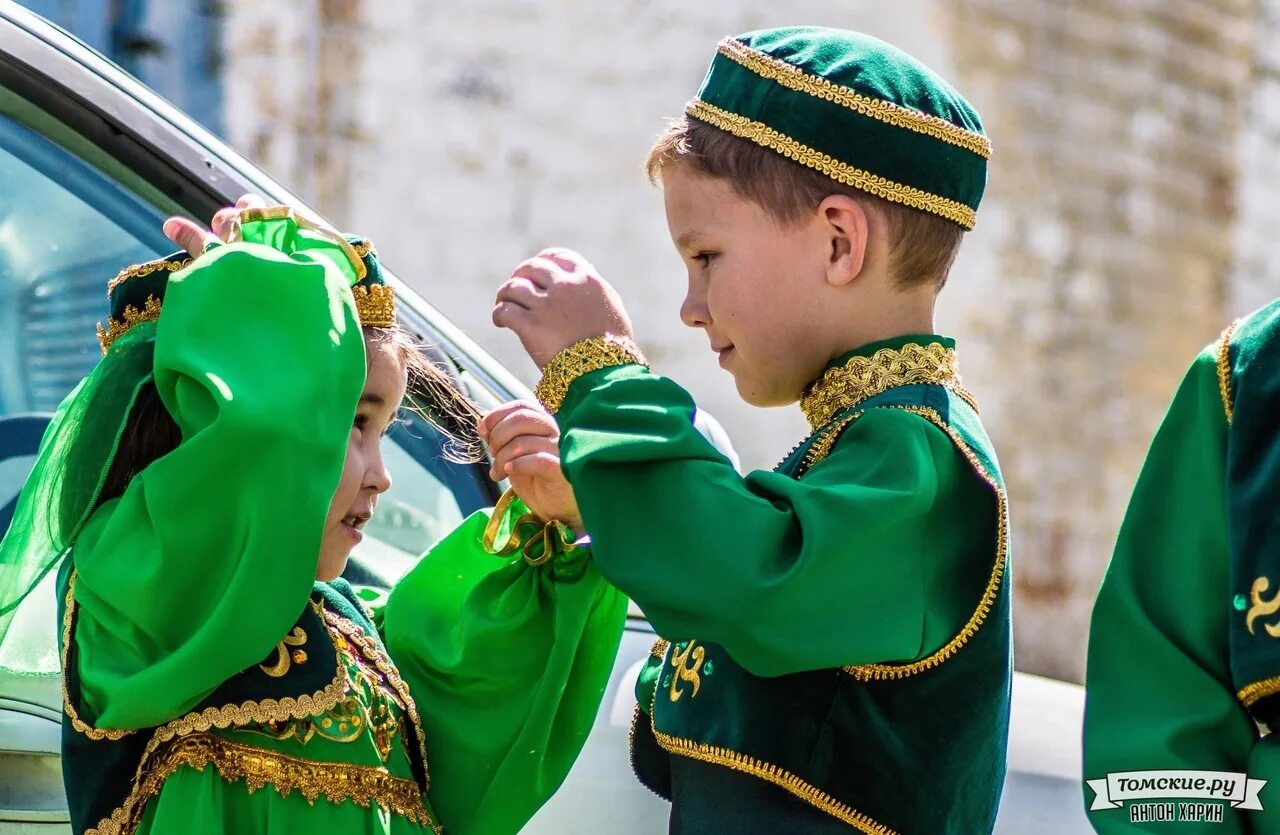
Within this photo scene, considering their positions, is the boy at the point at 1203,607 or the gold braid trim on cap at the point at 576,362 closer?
the boy at the point at 1203,607

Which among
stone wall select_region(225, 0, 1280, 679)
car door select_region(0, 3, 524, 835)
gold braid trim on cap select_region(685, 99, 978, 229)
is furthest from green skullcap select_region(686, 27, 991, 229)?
stone wall select_region(225, 0, 1280, 679)

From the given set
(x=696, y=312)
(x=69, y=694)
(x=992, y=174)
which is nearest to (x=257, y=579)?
(x=69, y=694)

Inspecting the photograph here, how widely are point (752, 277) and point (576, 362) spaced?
0.81ft

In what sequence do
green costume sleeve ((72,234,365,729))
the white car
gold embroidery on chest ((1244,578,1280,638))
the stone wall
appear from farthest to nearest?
the stone wall, the white car, green costume sleeve ((72,234,365,729)), gold embroidery on chest ((1244,578,1280,638))

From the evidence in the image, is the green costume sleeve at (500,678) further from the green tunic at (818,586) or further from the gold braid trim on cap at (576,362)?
the gold braid trim on cap at (576,362)

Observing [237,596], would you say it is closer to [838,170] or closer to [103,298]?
[838,170]

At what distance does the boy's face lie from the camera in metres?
2.22

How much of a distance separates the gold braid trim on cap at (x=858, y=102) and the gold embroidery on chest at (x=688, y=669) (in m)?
0.66

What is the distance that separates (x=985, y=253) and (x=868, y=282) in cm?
906

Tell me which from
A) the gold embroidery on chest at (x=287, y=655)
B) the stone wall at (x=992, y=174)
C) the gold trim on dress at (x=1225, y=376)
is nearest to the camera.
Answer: the gold trim on dress at (x=1225, y=376)

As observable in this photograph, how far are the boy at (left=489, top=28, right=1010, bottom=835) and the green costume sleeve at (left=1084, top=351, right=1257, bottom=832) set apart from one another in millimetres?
213

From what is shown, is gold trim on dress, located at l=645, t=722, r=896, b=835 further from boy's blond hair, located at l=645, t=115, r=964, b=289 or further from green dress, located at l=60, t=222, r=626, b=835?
boy's blond hair, located at l=645, t=115, r=964, b=289

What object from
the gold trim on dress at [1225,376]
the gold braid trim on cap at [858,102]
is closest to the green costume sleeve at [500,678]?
the gold braid trim on cap at [858,102]

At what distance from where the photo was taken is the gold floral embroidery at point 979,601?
2090mm
